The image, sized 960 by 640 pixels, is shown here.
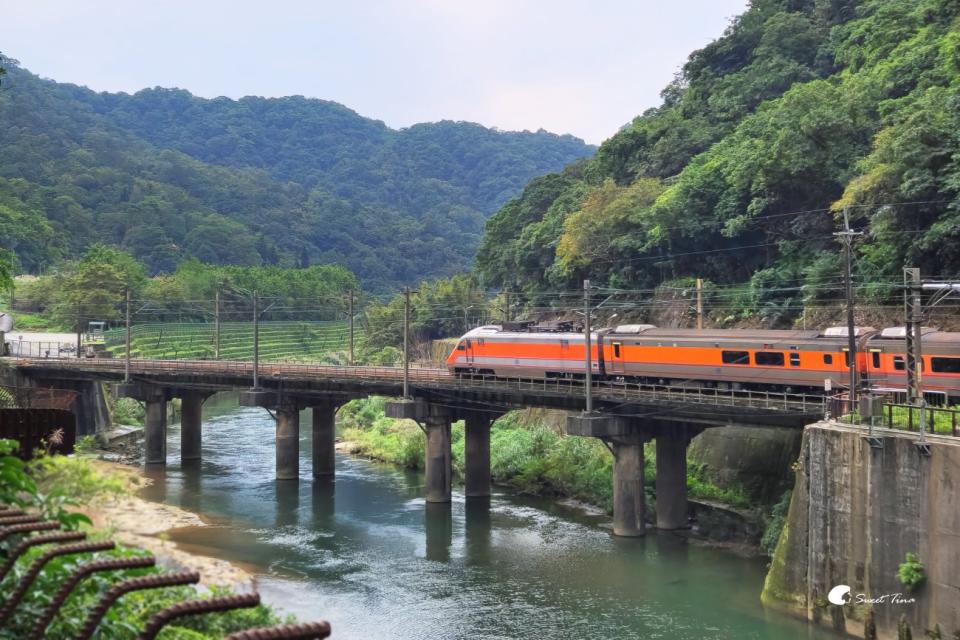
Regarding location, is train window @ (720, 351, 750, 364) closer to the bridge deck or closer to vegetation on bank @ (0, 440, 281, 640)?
the bridge deck

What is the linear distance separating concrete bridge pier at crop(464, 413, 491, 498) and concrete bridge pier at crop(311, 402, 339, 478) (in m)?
9.69

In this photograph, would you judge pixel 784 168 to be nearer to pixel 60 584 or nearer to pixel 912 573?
pixel 912 573

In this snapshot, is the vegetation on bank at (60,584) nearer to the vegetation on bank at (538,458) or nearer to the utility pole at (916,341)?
the utility pole at (916,341)

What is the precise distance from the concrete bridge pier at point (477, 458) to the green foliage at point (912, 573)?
25.2 m

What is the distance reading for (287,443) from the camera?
55.6 m

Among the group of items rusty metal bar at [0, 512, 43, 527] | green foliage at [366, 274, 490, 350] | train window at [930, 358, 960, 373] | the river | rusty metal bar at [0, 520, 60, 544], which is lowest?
the river

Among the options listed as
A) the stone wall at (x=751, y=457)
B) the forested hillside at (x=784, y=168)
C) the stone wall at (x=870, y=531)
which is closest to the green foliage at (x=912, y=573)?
the stone wall at (x=870, y=531)

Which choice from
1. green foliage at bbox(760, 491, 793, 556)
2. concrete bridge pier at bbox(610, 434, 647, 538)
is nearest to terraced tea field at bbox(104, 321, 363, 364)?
concrete bridge pier at bbox(610, 434, 647, 538)

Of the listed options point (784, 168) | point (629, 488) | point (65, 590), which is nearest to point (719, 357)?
point (629, 488)

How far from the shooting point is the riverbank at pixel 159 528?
2919 centimetres

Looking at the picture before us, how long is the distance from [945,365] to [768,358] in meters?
6.71

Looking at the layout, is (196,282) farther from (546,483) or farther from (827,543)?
(827,543)

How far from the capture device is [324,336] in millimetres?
121562

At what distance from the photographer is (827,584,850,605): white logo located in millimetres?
27484
